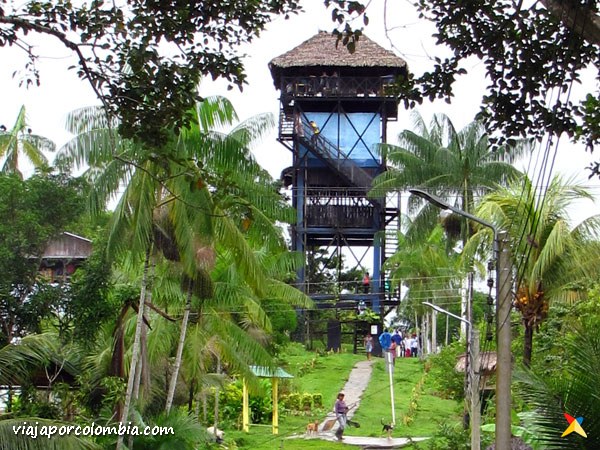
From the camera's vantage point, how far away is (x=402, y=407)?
3209cm

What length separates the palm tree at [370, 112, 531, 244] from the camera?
1419 inches

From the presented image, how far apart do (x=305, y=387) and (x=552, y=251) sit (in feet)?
52.2

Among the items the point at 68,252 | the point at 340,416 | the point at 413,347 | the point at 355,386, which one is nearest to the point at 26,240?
the point at 68,252

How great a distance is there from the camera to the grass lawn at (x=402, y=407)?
1113 inches

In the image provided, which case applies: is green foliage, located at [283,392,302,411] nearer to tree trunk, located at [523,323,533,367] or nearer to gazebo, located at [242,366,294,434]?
gazebo, located at [242,366,294,434]

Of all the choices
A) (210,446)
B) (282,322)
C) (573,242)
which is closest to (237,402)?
(282,322)

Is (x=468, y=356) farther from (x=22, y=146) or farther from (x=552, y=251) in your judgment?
(x=22, y=146)

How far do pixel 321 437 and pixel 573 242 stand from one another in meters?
9.59

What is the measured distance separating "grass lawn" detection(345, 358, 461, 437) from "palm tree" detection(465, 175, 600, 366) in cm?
640

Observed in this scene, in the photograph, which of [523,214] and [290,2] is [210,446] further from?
[290,2]

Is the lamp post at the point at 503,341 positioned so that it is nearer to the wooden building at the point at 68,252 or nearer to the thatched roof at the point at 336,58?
the wooden building at the point at 68,252

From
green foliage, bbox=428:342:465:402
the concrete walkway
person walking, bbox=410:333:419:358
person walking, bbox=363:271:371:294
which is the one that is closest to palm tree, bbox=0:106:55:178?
the concrete walkway

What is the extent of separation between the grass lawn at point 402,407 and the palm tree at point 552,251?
21.0 feet

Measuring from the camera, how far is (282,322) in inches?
1347
